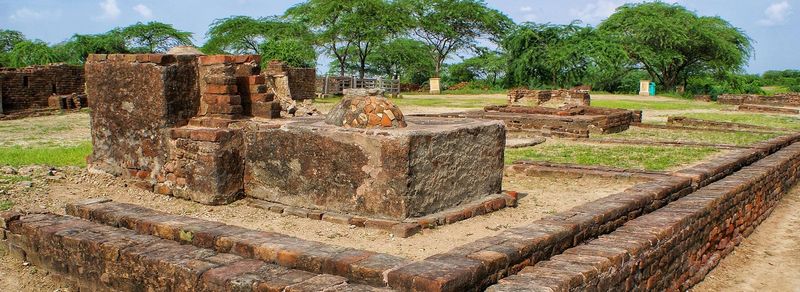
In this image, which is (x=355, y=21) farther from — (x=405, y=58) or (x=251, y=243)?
(x=251, y=243)

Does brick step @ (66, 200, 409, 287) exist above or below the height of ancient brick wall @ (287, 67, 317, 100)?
below

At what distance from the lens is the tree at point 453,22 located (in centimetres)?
4184

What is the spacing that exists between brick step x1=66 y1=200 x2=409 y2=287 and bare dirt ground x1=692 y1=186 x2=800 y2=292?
124 inches

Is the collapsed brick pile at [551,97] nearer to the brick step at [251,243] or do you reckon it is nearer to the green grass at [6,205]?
the green grass at [6,205]

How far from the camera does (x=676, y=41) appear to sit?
35.4 metres

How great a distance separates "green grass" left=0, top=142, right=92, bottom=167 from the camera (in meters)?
7.55

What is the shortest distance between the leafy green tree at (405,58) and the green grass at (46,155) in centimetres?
3327

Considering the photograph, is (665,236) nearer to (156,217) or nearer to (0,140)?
(156,217)

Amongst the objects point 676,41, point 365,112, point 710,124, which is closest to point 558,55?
point 676,41

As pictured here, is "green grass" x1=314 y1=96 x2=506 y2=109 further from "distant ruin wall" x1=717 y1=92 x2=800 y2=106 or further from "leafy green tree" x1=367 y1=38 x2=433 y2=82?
"leafy green tree" x1=367 y1=38 x2=433 y2=82

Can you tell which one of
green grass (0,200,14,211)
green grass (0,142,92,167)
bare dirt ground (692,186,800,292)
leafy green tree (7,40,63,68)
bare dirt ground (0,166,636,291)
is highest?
leafy green tree (7,40,63,68)

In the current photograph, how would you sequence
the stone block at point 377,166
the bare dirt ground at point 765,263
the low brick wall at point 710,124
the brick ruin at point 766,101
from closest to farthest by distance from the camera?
the stone block at point 377,166, the bare dirt ground at point 765,263, the low brick wall at point 710,124, the brick ruin at point 766,101

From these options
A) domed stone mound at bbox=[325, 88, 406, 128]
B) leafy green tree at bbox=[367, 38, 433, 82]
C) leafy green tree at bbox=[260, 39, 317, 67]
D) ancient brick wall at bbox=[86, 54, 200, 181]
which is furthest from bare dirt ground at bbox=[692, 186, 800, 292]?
leafy green tree at bbox=[367, 38, 433, 82]

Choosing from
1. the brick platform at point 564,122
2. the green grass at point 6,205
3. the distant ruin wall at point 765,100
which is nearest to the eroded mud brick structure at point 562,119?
the brick platform at point 564,122
